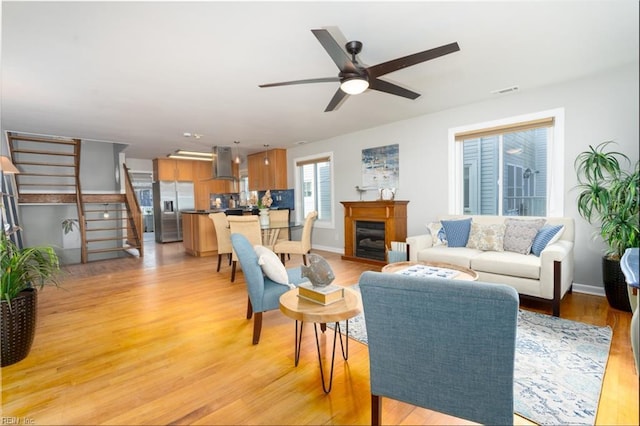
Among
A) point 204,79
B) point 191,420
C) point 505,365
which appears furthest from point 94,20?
point 505,365

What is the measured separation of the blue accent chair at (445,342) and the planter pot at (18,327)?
101 inches

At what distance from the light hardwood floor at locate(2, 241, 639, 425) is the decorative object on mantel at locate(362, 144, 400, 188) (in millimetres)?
2915

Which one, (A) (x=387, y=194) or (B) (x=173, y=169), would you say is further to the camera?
(B) (x=173, y=169)

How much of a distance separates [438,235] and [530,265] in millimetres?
1210

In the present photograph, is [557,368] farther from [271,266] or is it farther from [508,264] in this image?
[271,266]

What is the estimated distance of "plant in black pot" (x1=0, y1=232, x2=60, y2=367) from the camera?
212 centimetres

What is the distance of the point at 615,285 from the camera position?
285 cm

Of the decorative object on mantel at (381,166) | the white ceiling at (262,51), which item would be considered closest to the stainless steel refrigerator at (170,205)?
the white ceiling at (262,51)

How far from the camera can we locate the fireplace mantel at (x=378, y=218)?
4898 mm

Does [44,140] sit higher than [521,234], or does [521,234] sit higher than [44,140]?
[44,140]

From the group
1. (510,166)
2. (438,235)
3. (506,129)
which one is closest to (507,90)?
(506,129)

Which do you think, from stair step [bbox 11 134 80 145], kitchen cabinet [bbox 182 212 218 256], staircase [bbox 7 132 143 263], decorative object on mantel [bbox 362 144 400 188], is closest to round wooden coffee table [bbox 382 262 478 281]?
decorative object on mantel [bbox 362 144 400 188]

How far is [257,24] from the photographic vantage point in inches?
87.7

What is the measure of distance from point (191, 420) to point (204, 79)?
2999mm
